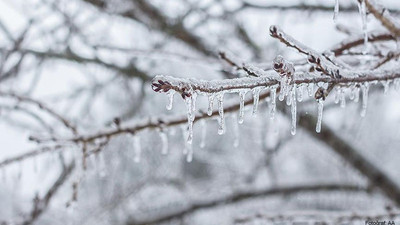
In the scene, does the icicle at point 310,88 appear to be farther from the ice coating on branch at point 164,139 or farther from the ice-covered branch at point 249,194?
the ice-covered branch at point 249,194

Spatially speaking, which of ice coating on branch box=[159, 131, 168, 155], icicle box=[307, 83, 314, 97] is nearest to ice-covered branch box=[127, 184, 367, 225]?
ice coating on branch box=[159, 131, 168, 155]

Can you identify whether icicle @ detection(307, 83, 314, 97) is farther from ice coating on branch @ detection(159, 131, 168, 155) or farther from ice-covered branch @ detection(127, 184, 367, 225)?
ice-covered branch @ detection(127, 184, 367, 225)

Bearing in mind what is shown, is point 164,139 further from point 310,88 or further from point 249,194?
point 249,194

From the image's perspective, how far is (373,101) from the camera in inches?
195

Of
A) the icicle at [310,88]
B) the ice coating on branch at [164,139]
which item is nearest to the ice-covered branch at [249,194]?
the ice coating on branch at [164,139]

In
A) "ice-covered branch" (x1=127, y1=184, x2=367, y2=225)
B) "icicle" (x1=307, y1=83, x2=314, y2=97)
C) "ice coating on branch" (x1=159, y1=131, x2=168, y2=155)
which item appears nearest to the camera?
"icicle" (x1=307, y1=83, x2=314, y2=97)

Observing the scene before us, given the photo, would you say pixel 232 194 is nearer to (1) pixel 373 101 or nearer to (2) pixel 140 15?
(2) pixel 140 15

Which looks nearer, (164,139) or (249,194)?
(164,139)

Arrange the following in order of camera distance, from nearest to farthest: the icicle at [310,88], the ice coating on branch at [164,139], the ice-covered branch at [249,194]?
the icicle at [310,88] → the ice coating on branch at [164,139] → the ice-covered branch at [249,194]

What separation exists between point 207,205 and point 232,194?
0.62 feet

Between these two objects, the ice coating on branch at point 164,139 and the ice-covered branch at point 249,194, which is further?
the ice-covered branch at point 249,194

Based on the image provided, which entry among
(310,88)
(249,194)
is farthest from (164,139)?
(249,194)

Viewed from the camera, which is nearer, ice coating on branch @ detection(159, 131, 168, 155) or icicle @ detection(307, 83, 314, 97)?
icicle @ detection(307, 83, 314, 97)

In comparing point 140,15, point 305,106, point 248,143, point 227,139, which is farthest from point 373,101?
point 227,139
